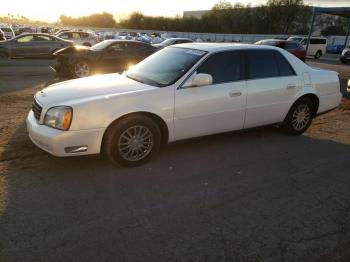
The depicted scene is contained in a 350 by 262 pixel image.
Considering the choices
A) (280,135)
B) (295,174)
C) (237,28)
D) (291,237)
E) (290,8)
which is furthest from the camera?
(237,28)

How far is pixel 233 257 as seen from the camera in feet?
9.77

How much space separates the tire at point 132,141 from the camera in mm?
4445

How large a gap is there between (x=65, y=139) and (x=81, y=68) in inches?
341

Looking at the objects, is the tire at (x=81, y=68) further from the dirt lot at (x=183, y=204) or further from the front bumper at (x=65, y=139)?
the front bumper at (x=65, y=139)

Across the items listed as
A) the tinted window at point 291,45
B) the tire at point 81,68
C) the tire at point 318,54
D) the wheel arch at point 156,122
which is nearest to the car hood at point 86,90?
the wheel arch at point 156,122

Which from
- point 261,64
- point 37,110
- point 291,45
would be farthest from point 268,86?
point 291,45

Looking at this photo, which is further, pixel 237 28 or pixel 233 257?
pixel 237 28

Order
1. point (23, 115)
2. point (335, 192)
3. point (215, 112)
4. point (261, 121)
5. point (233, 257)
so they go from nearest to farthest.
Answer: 1. point (233, 257)
2. point (335, 192)
3. point (215, 112)
4. point (261, 121)
5. point (23, 115)

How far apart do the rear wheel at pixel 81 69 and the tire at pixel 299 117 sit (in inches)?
318

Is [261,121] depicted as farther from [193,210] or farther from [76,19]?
[76,19]

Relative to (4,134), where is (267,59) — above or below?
above

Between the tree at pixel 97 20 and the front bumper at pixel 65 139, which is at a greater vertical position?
the front bumper at pixel 65 139

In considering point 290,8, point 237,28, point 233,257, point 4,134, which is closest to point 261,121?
point 233,257

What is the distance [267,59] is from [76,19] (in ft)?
446
